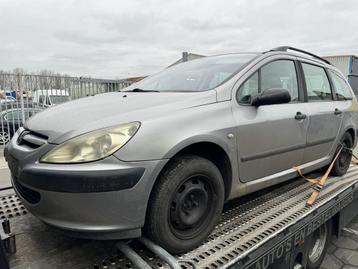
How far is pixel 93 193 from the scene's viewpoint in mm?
1632

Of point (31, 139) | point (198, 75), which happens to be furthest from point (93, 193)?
point (198, 75)

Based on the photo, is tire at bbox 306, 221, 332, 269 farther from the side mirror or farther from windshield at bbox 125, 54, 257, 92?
windshield at bbox 125, 54, 257, 92

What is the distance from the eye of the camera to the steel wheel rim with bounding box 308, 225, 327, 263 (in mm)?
3024

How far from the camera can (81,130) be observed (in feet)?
5.68

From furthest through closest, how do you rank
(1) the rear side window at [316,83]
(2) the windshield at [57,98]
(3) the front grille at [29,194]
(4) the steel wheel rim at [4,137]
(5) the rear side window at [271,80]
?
(2) the windshield at [57,98] → (4) the steel wheel rim at [4,137] → (1) the rear side window at [316,83] → (5) the rear side window at [271,80] → (3) the front grille at [29,194]

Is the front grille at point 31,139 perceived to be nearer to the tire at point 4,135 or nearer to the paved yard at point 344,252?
the paved yard at point 344,252

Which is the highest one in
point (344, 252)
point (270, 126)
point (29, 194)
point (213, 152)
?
point (270, 126)

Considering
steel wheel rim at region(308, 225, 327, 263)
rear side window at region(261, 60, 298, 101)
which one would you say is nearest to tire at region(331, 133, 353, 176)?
steel wheel rim at region(308, 225, 327, 263)

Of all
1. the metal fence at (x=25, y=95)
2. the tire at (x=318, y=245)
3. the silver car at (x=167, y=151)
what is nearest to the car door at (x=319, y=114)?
the silver car at (x=167, y=151)

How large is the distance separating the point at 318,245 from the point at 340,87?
196 centimetres

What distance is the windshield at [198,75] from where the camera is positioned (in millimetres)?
2465

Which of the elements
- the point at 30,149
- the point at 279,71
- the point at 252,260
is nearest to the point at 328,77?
the point at 279,71

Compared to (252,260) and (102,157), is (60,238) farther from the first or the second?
(252,260)

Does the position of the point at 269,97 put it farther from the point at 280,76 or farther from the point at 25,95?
the point at 25,95
